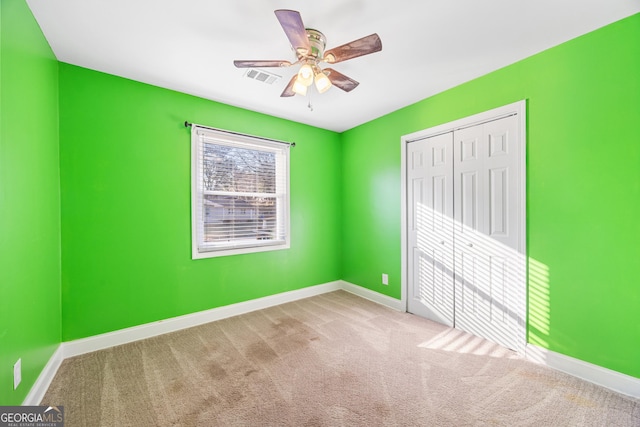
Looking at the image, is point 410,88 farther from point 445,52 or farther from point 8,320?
point 8,320

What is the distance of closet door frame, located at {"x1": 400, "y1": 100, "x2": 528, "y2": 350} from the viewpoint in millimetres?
2207

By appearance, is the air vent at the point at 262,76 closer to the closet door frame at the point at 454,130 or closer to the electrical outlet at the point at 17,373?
the closet door frame at the point at 454,130

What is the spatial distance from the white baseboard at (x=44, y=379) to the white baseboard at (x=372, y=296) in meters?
3.26

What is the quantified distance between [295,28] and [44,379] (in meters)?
2.94

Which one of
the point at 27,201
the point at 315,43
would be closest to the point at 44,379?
the point at 27,201

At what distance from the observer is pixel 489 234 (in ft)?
8.04

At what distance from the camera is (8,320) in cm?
139

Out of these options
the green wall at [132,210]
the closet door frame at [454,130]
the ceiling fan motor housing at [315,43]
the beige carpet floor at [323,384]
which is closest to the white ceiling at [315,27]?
the ceiling fan motor housing at [315,43]

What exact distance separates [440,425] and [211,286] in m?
2.52

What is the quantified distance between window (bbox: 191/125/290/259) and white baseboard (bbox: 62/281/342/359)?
670mm

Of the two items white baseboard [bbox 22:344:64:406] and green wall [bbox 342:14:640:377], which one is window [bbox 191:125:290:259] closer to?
→ white baseboard [bbox 22:344:64:406]

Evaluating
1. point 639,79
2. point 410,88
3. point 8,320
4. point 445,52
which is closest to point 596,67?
point 639,79

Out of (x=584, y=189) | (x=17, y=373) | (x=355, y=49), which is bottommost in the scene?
(x=17, y=373)

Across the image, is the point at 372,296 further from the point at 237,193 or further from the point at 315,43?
the point at 315,43
